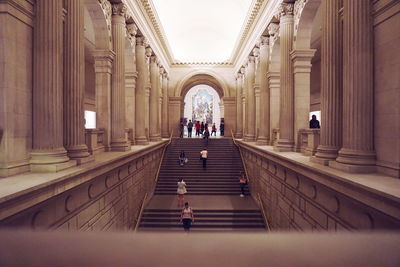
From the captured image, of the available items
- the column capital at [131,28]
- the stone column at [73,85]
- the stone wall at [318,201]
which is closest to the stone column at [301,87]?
the stone wall at [318,201]

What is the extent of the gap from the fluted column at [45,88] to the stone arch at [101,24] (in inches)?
181

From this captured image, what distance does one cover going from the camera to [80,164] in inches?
266

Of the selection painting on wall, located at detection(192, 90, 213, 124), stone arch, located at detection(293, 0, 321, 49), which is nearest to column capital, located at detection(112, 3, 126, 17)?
stone arch, located at detection(293, 0, 321, 49)

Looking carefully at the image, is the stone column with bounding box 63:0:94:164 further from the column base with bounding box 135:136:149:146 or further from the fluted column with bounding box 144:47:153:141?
the fluted column with bounding box 144:47:153:141

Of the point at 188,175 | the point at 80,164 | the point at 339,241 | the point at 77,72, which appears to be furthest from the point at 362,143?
the point at 188,175

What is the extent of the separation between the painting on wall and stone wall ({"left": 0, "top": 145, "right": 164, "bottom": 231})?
31.0 meters

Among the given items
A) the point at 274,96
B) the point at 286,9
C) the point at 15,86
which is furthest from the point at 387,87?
the point at 274,96

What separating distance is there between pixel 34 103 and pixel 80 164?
165 cm

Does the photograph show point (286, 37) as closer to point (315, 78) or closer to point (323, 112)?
point (323, 112)

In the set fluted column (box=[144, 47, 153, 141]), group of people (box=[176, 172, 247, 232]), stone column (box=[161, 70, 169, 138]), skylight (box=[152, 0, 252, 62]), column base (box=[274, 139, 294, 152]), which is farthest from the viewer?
stone column (box=[161, 70, 169, 138])

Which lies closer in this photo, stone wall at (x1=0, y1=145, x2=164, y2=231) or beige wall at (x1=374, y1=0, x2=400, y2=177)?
stone wall at (x1=0, y1=145, x2=164, y2=231)

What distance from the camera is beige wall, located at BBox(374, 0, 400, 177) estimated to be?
519 centimetres

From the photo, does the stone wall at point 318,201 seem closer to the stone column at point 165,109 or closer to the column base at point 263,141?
the column base at point 263,141

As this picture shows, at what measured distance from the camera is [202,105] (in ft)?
144
